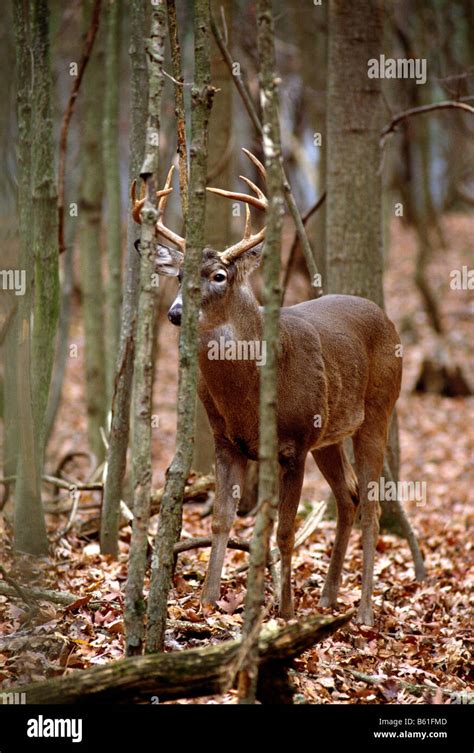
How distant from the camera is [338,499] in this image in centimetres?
773

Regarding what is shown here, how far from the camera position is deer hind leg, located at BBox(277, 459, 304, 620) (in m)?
6.43

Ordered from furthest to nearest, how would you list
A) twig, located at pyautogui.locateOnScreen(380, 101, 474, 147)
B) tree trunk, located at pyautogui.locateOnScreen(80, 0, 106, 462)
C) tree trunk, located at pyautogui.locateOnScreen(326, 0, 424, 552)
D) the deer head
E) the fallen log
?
1. tree trunk, located at pyautogui.locateOnScreen(80, 0, 106, 462)
2. tree trunk, located at pyautogui.locateOnScreen(326, 0, 424, 552)
3. twig, located at pyautogui.locateOnScreen(380, 101, 474, 147)
4. the deer head
5. the fallen log

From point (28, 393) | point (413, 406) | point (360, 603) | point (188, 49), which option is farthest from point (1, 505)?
point (188, 49)

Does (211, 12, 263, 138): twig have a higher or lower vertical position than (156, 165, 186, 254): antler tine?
higher

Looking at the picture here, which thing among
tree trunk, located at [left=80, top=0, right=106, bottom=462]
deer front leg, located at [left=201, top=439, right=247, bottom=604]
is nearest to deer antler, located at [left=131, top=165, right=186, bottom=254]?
deer front leg, located at [left=201, top=439, right=247, bottom=604]

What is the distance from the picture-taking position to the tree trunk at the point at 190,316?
16.7 feet

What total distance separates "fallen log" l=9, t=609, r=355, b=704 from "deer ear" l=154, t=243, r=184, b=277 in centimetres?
287

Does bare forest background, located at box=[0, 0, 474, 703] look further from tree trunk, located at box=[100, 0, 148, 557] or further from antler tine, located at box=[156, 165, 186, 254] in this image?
antler tine, located at box=[156, 165, 186, 254]

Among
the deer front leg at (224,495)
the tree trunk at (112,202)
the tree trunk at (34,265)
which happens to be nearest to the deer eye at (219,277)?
the deer front leg at (224,495)

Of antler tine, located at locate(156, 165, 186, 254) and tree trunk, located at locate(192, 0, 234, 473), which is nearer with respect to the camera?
antler tine, located at locate(156, 165, 186, 254)

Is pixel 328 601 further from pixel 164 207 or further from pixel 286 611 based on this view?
pixel 164 207

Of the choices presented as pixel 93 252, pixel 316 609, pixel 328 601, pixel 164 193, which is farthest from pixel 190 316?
pixel 93 252

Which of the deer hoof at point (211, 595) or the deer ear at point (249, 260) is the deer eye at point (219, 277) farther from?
the deer hoof at point (211, 595)

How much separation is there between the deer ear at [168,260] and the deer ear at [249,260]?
0.41m
